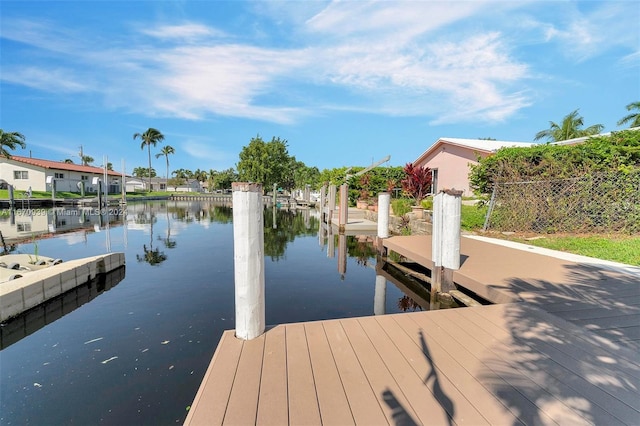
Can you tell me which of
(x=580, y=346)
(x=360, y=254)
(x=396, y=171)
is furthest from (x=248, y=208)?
(x=396, y=171)

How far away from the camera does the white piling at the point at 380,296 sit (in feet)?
17.7

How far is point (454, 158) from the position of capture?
19281mm

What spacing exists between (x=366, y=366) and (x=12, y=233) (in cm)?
1696

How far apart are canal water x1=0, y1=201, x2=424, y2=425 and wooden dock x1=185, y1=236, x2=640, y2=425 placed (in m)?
1.27

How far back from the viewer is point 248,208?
2.81 m

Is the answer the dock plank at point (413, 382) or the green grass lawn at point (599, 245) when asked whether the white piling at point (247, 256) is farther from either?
the green grass lawn at point (599, 245)

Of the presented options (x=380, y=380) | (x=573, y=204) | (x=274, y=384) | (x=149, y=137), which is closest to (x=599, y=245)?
(x=573, y=204)

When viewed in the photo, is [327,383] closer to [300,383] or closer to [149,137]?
[300,383]

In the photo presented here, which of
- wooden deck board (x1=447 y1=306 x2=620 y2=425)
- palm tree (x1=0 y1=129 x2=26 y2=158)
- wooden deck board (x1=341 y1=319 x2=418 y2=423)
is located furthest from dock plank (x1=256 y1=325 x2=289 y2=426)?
palm tree (x1=0 y1=129 x2=26 y2=158)

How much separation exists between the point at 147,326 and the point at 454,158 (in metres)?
19.1

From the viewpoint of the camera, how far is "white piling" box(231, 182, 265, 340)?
2811 millimetres

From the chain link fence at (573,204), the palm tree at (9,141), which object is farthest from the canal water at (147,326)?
the palm tree at (9,141)

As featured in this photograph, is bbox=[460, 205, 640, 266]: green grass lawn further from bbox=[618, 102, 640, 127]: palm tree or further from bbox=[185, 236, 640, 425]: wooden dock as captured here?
bbox=[618, 102, 640, 127]: palm tree

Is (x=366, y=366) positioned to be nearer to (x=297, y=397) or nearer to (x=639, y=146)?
(x=297, y=397)
